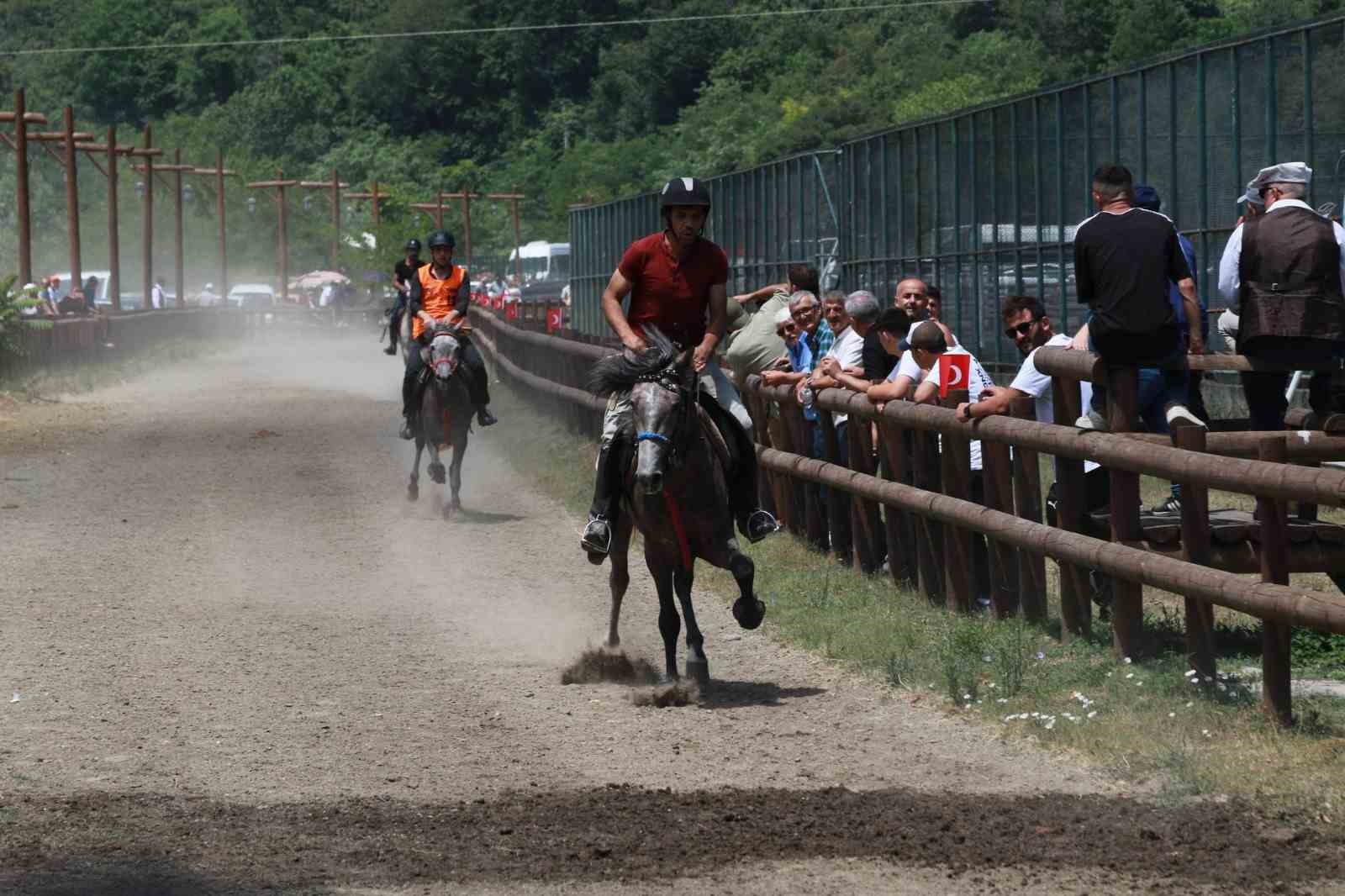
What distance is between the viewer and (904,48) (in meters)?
161

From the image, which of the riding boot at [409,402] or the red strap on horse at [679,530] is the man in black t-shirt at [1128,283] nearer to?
the red strap on horse at [679,530]

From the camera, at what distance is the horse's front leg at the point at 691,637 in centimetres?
983

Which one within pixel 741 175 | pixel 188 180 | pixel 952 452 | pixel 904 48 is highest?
pixel 904 48

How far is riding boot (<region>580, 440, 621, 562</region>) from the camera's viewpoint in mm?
9992

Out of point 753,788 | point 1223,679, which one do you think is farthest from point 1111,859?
point 1223,679

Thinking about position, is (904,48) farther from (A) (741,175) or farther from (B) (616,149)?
(A) (741,175)

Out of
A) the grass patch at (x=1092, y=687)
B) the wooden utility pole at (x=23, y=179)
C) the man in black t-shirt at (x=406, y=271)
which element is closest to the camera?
the grass patch at (x=1092, y=687)

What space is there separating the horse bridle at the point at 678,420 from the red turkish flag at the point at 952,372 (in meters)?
2.66

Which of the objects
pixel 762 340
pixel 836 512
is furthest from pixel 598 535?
→ pixel 762 340

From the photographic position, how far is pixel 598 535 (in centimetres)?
1001

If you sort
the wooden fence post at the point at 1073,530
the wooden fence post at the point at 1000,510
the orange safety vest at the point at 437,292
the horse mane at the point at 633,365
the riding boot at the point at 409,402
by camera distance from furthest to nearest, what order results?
the riding boot at the point at 409,402, the orange safety vest at the point at 437,292, the wooden fence post at the point at 1000,510, the wooden fence post at the point at 1073,530, the horse mane at the point at 633,365

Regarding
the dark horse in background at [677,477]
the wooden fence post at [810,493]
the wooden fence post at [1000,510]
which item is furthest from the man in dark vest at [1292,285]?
the wooden fence post at [810,493]

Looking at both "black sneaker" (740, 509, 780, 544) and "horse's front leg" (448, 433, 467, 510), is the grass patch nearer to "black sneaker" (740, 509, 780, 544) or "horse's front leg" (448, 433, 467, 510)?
"black sneaker" (740, 509, 780, 544)

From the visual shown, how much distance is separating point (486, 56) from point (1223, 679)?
638 ft
